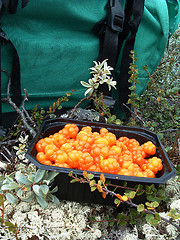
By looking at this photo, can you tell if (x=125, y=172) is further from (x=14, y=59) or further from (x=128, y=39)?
(x=128, y=39)

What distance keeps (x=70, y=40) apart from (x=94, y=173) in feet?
2.61

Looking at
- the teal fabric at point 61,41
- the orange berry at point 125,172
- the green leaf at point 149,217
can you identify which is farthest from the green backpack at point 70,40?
the green leaf at point 149,217

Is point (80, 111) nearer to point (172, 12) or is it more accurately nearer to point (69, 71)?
point (69, 71)

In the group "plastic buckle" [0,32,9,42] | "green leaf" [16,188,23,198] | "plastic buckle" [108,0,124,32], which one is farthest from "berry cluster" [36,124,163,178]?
"plastic buckle" [108,0,124,32]

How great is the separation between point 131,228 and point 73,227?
0.23 meters

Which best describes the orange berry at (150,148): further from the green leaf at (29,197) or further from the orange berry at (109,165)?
the green leaf at (29,197)

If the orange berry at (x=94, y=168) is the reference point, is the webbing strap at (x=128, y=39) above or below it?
above

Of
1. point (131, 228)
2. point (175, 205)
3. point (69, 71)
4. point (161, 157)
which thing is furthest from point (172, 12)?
point (131, 228)

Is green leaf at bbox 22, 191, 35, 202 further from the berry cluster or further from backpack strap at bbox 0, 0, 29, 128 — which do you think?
backpack strap at bbox 0, 0, 29, 128

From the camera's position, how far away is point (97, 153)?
0.83 metres

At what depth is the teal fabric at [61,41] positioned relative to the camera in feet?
3.56

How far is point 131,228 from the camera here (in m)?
0.85

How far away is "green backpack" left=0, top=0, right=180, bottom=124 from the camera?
1080mm

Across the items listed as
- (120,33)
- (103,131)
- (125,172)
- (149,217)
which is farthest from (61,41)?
(149,217)
